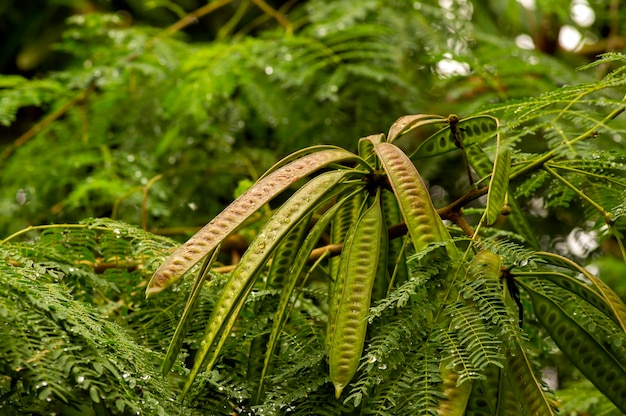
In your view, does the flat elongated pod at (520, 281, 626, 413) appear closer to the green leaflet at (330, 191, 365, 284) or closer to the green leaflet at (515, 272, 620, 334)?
the green leaflet at (515, 272, 620, 334)

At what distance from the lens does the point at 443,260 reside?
2.92 feet

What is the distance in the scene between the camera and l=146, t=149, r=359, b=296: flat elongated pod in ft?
2.57

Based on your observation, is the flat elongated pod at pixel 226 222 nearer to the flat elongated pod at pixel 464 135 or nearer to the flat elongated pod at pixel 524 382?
the flat elongated pod at pixel 464 135

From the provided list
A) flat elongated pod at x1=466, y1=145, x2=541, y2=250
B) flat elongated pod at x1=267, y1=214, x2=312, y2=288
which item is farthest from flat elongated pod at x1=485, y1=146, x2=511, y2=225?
flat elongated pod at x1=267, y1=214, x2=312, y2=288

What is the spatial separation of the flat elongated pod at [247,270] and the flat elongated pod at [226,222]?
29mm

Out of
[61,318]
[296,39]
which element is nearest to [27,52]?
[296,39]

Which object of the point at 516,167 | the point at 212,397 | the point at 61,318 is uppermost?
the point at 516,167

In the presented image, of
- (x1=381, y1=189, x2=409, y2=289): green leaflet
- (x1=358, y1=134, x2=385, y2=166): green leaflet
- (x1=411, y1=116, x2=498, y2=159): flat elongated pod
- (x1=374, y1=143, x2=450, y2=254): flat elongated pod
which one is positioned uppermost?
(x1=411, y1=116, x2=498, y2=159): flat elongated pod

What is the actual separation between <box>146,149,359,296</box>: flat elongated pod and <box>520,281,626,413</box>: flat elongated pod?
31 centimetres

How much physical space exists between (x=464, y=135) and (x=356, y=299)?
318 millimetres

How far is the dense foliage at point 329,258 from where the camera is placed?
838mm

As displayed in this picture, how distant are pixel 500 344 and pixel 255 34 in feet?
7.30

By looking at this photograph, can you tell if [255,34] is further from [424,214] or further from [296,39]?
[424,214]

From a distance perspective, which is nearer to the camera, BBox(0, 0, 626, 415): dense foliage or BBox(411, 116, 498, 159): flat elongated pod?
BBox(0, 0, 626, 415): dense foliage
